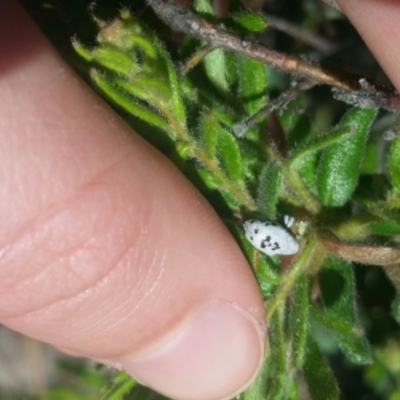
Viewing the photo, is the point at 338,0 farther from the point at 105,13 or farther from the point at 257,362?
the point at 257,362

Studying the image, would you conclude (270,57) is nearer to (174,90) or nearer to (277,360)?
(174,90)

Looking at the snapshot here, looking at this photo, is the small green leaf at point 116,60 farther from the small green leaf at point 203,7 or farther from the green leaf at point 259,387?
the green leaf at point 259,387

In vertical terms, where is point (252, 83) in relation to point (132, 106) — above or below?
below

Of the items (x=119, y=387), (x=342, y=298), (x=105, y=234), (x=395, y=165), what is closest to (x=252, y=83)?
(x=395, y=165)

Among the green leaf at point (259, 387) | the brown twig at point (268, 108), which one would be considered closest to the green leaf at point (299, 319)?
the green leaf at point (259, 387)

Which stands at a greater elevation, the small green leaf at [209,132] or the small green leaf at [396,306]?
the small green leaf at [209,132]

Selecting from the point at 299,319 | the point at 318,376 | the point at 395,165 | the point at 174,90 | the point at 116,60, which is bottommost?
Result: the point at 318,376
